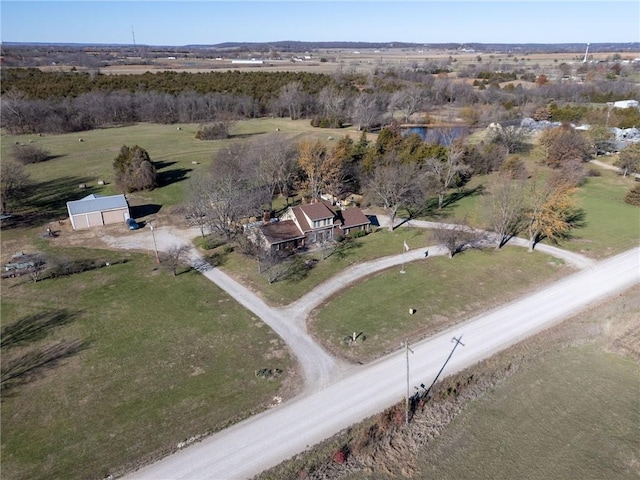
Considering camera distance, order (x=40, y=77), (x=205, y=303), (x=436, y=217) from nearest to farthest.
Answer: (x=205, y=303)
(x=436, y=217)
(x=40, y=77)

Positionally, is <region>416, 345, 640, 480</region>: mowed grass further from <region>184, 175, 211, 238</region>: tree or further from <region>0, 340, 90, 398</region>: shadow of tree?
<region>184, 175, 211, 238</region>: tree

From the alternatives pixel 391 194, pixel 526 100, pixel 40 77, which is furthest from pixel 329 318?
pixel 40 77

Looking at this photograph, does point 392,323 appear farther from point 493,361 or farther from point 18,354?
point 18,354

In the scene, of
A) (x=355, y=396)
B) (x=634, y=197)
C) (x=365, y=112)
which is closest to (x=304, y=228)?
(x=355, y=396)

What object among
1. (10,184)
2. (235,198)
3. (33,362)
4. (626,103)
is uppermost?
(626,103)

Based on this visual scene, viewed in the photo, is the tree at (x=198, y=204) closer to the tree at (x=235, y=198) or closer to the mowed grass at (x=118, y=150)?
the tree at (x=235, y=198)

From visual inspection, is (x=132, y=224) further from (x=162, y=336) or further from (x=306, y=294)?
(x=306, y=294)

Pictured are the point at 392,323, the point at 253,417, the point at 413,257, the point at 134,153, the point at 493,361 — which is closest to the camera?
the point at 253,417
